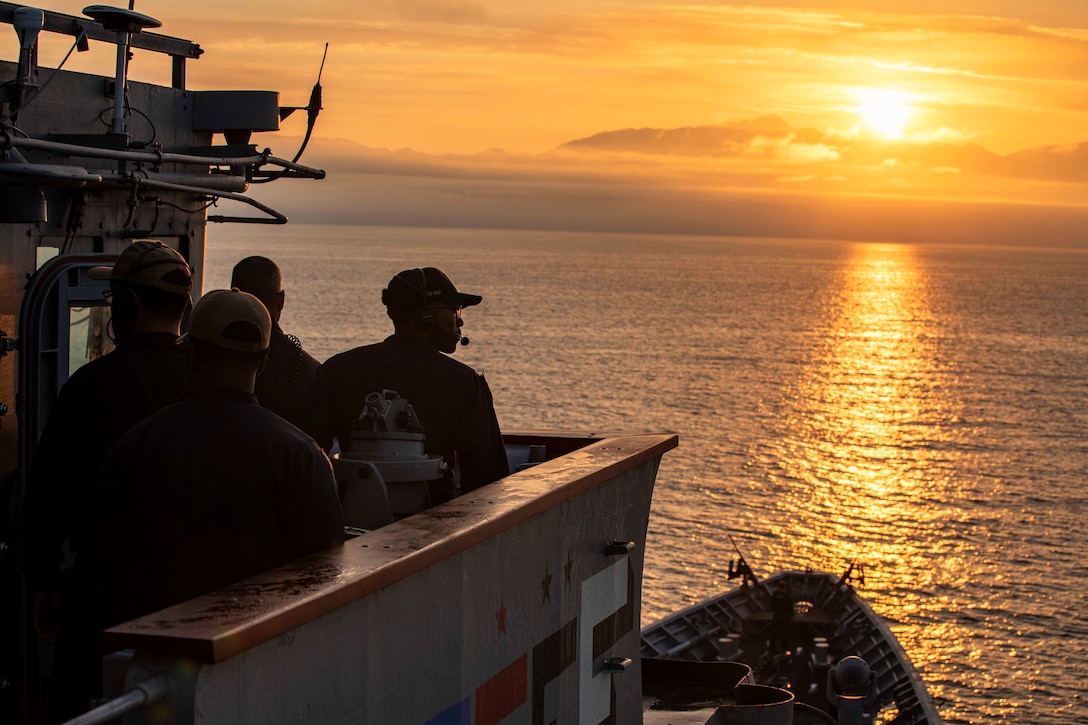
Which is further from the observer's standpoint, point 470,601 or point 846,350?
point 846,350

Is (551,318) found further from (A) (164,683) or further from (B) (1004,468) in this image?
(A) (164,683)

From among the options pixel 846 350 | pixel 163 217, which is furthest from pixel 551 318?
pixel 163 217

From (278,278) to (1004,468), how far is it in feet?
204

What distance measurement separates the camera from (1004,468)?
63344mm

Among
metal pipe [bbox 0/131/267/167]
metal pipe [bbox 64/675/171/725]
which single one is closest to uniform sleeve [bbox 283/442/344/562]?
metal pipe [bbox 64/675/171/725]

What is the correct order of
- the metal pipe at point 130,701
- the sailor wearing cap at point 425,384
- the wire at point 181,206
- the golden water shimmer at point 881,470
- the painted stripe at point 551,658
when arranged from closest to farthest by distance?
1. the metal pipe at point 130,701
2. the painted stripe at point 551,658
3. the sailor wearing cap at point 425,384
4. the wire at point 181,206
5. the golden water shimmer at point 881,470

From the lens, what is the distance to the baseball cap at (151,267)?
4414 millimetres

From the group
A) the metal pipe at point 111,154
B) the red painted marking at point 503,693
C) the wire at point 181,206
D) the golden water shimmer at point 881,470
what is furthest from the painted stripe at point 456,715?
the golden water shimmer at point 881,470

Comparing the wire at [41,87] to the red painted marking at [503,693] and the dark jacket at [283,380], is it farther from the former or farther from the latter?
the red painted marking at [503,693]

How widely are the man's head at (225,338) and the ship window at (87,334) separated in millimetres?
3056

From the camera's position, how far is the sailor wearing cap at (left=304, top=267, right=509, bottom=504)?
566 cm

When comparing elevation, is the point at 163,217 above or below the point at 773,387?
above

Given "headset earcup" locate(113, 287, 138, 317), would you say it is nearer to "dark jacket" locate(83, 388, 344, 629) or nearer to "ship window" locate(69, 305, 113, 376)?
"dark jacket" locate(83, 388, 344, 629)

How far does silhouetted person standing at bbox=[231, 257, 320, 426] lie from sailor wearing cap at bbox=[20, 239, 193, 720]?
3.37ft
